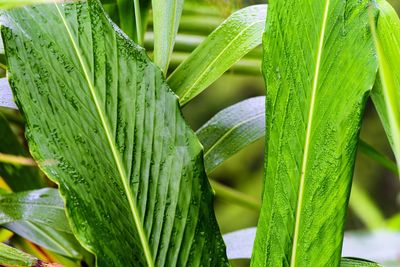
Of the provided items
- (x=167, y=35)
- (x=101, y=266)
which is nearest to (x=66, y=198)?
(x=101, y=266)

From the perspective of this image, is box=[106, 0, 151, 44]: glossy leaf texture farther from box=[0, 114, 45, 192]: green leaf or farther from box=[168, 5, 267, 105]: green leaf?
box=[0, 114, 45, 192]: green leaf

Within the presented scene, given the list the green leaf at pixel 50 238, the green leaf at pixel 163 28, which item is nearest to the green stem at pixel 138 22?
the green leaf at pixel 163 28

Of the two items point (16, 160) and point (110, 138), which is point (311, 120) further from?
point (16, 160)

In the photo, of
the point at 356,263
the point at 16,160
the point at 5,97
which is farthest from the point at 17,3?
the point at 356,263

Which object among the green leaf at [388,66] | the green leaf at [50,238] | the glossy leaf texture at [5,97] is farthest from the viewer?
the green leaf at [50,238]

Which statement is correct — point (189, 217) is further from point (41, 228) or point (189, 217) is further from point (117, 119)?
point (41, 228)

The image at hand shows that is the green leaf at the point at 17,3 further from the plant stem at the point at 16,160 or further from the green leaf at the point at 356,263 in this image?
the green leaf at the point at 356,263
